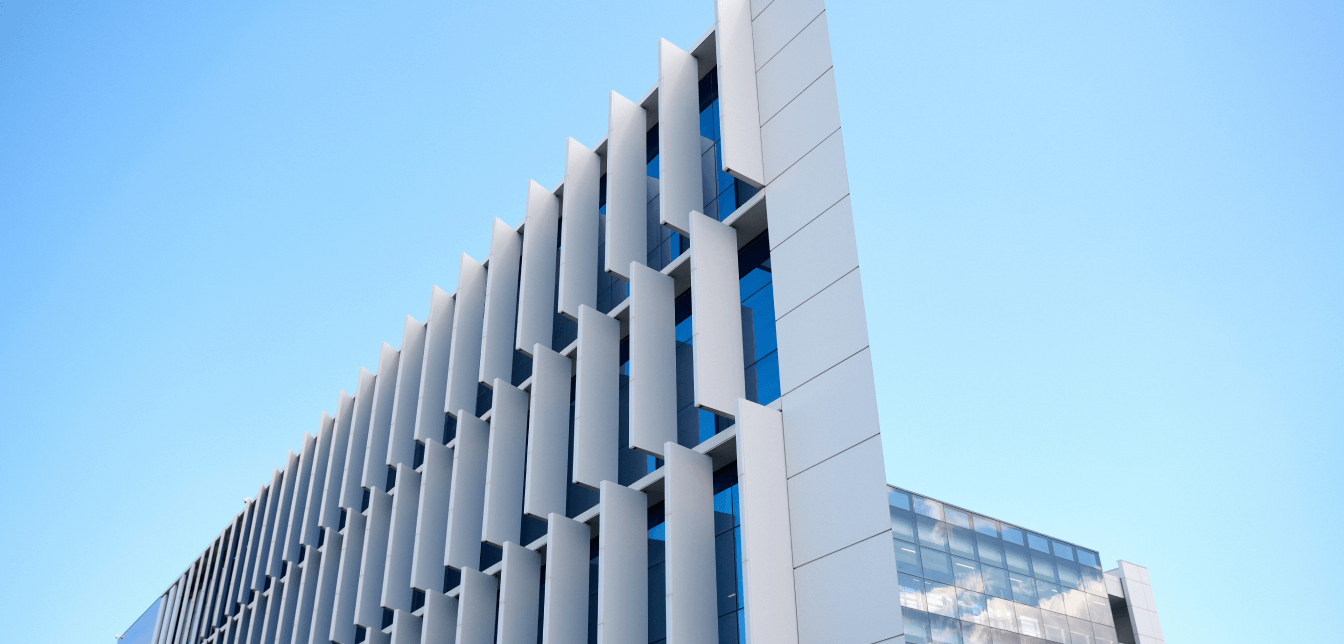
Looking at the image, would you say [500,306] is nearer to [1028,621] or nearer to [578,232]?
[578,232]

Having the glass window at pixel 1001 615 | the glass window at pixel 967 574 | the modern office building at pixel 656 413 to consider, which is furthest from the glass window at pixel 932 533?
the modern office building at pixel 656 413

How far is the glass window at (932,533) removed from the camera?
6228 cm

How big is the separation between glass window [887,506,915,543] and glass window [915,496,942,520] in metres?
0.87

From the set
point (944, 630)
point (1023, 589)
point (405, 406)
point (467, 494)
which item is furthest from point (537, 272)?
point (1023, 589)

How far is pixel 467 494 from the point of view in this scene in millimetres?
26984

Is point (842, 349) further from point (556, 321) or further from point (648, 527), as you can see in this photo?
point (556, 321)

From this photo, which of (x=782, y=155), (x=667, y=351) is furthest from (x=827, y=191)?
(x=667, y=351)

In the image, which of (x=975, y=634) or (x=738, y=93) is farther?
(x=975, y=634)

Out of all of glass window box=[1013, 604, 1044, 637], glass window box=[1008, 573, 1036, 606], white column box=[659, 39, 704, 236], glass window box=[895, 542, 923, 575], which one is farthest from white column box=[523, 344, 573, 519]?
glass window box=[1008, 573, 1036, 606]

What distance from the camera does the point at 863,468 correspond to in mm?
16453

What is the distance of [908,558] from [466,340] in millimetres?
37815

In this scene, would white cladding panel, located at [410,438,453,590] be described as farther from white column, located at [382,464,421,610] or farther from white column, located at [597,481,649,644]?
white column, located at [597,481,649,644]

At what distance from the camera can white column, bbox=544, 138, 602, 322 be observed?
2500cm

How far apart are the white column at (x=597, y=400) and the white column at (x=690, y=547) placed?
10.1ft
